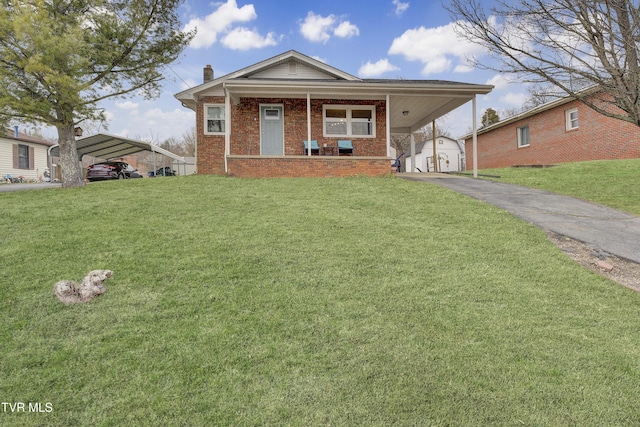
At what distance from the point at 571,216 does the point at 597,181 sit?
15.8 feet

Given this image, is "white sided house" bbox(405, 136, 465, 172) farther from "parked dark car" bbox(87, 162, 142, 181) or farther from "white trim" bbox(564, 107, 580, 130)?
"parked dark car" bbox(87, 162, 142, 181)

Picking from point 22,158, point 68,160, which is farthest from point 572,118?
point 22,158

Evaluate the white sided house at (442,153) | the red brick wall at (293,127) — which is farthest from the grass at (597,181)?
the white sided house at (442,153)

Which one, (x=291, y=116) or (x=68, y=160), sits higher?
(x=291, y=116)

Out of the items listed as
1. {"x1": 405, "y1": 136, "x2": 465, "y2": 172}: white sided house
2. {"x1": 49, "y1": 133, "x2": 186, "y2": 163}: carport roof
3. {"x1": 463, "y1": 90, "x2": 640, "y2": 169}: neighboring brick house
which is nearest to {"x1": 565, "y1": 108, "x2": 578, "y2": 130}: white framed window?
{"x1": 463, "y1": 90, "x2": 640, "y2": 169}: neighboring brick house

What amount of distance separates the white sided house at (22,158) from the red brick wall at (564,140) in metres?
29.7

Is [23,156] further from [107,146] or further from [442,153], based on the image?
[442,153]

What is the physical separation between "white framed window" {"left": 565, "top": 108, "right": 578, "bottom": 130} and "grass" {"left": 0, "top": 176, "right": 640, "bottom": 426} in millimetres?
14268

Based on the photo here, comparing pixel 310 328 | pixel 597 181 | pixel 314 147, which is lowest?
pixel 310 328

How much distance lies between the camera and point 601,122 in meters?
14.6

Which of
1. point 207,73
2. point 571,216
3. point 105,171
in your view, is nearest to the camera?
point 571,216

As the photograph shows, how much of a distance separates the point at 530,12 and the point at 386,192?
4.30m

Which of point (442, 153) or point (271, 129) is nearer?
point (271, 129)

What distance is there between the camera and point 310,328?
277cm
